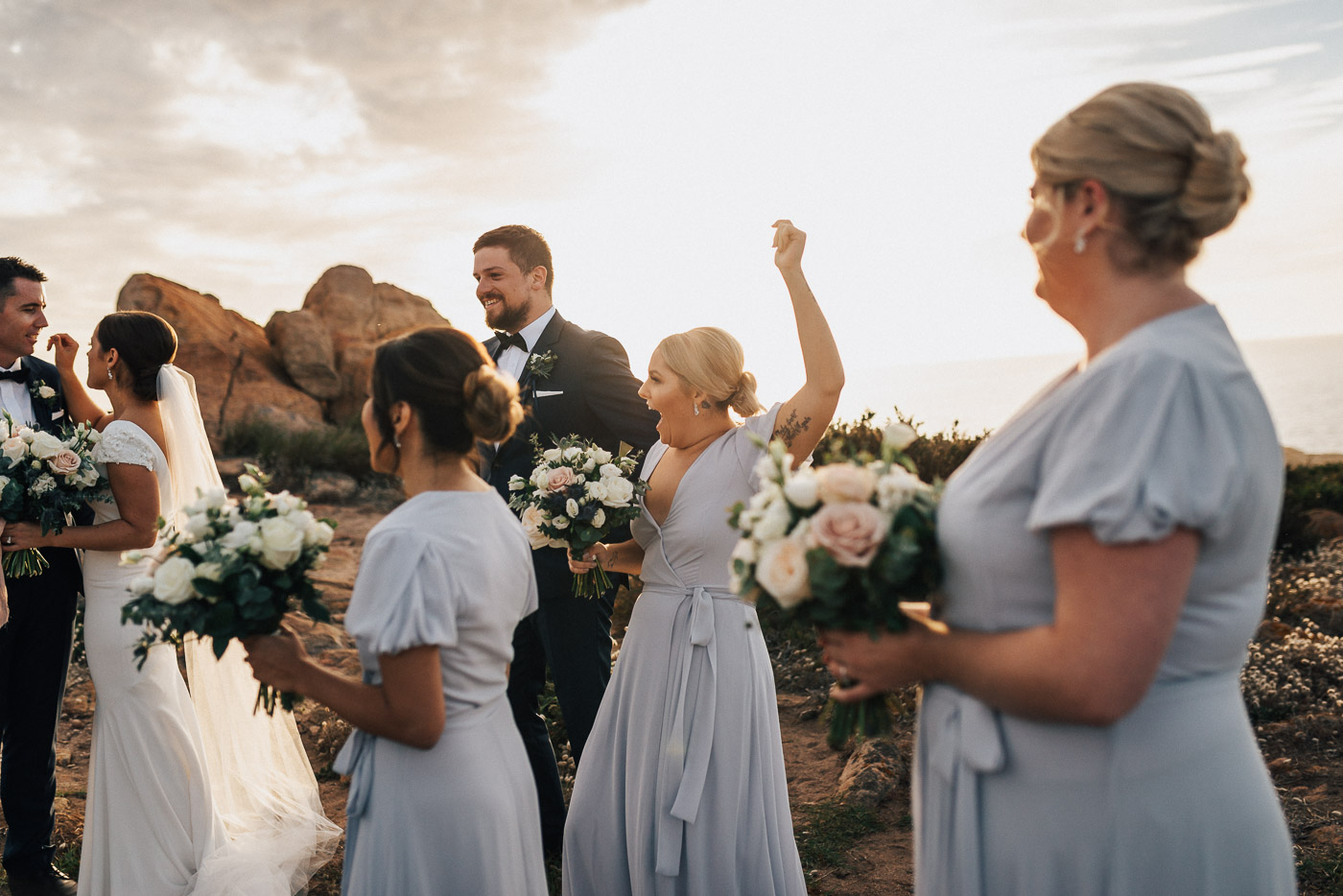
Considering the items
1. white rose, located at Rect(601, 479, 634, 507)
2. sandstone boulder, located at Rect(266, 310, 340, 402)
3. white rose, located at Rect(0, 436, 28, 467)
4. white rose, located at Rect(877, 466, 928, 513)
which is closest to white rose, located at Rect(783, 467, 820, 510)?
white rose, located at Rect(877, 466, 928, 513)

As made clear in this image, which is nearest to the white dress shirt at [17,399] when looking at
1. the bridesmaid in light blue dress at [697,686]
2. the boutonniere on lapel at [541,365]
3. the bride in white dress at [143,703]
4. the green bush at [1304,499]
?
the bride in white dress at [143,703]

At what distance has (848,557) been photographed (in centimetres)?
171

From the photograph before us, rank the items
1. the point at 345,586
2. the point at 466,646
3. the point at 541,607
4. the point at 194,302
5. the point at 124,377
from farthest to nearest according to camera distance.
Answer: the point at 194,302 < the point at 345,586 < the point at 541,607 < the point at 124,377 < the point at 466,646

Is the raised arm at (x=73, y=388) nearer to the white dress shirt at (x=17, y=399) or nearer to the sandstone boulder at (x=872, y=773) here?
the white dress shirt at (x=17, y=399)

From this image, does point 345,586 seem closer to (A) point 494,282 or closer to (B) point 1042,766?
(A) point 494,282

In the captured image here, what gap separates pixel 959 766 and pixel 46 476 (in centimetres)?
395

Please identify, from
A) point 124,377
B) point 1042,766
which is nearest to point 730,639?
point 1042,766

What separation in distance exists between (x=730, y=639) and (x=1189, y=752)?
2.02m

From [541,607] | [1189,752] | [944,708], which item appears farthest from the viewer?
[541,607]

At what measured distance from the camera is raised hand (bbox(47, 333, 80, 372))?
4.61 m

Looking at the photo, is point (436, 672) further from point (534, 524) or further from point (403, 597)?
point (534, 524)

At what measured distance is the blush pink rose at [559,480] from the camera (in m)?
3.55

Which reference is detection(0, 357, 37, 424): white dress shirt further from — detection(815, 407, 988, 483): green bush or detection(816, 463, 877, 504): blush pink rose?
detection(815, 407, 988, 483): green bush

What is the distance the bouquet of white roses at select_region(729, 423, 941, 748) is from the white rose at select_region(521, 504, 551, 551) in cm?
179
